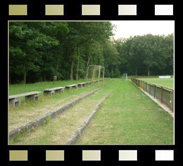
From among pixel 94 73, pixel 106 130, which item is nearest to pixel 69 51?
pixel 94 73

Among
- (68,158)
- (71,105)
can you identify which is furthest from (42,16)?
(71,105)

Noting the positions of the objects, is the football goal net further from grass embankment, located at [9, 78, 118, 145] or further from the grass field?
grass embankment, located at [9, 78, 118, 145]

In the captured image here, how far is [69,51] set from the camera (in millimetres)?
26406

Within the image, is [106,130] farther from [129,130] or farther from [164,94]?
[164,94]

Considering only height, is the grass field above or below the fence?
below

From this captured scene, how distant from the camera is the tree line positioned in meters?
14.5

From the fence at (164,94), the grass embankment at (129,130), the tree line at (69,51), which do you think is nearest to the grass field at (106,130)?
the grass embankment at (129,130)

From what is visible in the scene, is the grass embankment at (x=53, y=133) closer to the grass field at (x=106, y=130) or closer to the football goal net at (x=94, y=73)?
the grass field at (x=106, y=130)

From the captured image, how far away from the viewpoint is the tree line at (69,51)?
47.5ft

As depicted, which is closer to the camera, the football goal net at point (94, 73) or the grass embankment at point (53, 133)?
the grass embankment at point (53, 133)

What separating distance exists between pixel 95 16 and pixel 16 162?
188 centimetres

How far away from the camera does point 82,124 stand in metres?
4.70

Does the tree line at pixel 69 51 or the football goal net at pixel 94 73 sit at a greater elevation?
the tree line at pixel 69 51

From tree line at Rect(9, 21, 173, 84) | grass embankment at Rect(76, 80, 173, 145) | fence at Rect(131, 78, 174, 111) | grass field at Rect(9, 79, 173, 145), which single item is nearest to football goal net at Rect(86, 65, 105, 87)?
tree line at Rect(9, 21, 173, 84)
